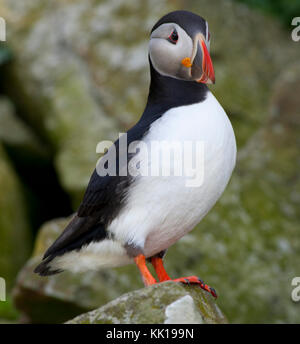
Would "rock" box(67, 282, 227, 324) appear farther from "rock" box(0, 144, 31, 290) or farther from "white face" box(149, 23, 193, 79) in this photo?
"rock" box(0, 144, 31, 290)

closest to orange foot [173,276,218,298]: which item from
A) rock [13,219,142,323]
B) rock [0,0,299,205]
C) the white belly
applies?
the white belly

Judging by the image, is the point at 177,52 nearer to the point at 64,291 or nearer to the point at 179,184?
the point at 179,184

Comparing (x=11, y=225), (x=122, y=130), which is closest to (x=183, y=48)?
(x=122, y=130)

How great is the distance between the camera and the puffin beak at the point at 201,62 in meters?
3.19

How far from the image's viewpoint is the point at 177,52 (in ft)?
10.7

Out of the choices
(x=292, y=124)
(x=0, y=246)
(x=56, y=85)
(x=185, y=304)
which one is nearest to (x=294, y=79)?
(x=292, y=124)

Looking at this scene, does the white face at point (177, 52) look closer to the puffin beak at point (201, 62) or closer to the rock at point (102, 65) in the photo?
the puffin beak at point (201, 62)

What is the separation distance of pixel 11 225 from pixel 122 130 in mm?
1739

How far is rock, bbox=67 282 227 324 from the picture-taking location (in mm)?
2807

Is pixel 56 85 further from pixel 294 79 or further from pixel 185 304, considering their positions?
pixel 185 304

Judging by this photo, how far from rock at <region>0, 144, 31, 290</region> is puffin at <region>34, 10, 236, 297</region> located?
3.65 m

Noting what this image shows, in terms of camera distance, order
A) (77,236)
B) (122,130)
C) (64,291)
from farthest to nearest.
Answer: (122,130), (64,291), (77,236)

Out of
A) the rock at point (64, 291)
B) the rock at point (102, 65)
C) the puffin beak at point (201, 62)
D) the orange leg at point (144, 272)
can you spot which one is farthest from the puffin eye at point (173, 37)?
the rock at point (102, 65)

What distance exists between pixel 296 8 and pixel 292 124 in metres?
2.06
